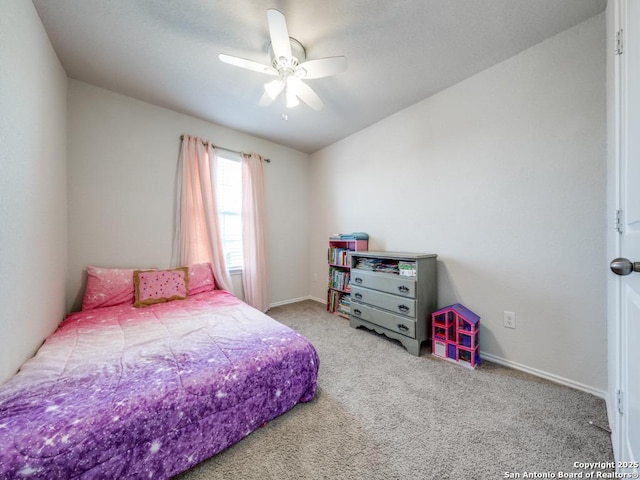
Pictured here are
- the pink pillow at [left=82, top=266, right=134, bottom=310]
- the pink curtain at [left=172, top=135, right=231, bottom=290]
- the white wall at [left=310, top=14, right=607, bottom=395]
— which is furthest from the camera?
the pink curtain at [left=172, top=135, right=231, bottom=290]

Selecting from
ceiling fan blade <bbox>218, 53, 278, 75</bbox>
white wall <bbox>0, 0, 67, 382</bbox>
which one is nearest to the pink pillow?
white wall <bbox>0, 0, 67, 382</bbox>

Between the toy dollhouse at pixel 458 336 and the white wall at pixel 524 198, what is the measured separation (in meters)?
0.16

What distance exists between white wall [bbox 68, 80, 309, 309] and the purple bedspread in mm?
830

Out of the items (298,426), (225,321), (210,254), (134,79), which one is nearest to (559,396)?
(298,426)

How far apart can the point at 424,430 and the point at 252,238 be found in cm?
260

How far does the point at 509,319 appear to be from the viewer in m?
1.81

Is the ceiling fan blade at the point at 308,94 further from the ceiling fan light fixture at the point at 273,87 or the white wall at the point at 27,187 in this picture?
the white wall at the point at 27,187

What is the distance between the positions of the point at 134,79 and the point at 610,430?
4141 mm

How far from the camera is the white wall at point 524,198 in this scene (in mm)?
1490

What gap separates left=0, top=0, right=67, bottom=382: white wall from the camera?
3.60 ft

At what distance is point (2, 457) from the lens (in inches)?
27.4

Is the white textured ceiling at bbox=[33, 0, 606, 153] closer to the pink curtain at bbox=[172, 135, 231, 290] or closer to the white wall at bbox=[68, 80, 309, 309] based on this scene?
the white wall at bbox=[68, 80, 309, 309]

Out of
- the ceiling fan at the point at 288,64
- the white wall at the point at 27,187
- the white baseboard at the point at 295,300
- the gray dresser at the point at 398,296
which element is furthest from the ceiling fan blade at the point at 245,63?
the white baseboard at the point at 295,300

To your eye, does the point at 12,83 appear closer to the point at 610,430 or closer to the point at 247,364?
the point at 247,364
